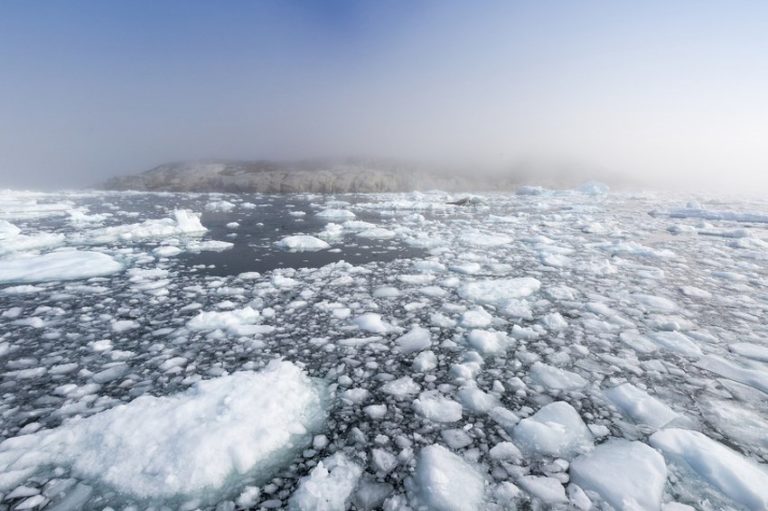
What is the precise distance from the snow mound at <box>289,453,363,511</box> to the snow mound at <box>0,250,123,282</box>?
161 inches

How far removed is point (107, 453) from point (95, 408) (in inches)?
18.1

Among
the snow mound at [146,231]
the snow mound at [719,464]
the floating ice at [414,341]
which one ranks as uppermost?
the snow mound at [719,464]

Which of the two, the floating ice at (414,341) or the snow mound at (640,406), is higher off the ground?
the snow mound at (640,406)

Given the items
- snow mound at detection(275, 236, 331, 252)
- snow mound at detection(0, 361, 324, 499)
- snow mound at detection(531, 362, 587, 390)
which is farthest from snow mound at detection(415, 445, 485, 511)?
snow mound at detection(275, 236, 331, 252)

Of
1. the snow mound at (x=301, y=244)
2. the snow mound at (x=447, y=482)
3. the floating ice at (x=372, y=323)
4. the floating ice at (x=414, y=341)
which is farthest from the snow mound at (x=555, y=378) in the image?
the snow mound at (x=301, y=244)

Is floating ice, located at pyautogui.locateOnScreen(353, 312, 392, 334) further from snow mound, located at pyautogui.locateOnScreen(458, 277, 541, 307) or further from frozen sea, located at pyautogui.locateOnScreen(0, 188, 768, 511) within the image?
snow mound, located at pyautogui.locateOnScreen(458, 277, 541, 307)

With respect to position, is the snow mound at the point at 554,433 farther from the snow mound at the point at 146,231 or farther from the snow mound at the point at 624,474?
the snow mound at the point at 146,231

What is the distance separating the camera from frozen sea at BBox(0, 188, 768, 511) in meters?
1.39

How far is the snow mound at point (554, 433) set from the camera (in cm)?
159

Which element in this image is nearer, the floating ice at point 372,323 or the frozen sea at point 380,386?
the frozen sea at point 380,386

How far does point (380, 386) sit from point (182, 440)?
997 millimetres

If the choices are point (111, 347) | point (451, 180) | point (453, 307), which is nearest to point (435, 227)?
point (453, 307)

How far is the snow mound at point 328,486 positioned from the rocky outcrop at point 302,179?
2313 centimetres

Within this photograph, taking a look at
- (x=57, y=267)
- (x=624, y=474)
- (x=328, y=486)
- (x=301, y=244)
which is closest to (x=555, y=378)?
(x=624, y=474)
